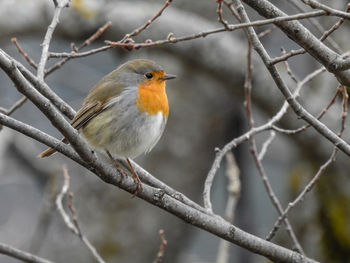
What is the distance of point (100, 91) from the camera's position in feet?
12.3

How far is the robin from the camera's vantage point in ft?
11.3

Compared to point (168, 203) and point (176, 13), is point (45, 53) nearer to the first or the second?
point (168, 203)

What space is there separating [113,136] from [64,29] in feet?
8.57

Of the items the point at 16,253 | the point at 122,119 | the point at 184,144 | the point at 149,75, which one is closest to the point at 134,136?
the point at 122,119

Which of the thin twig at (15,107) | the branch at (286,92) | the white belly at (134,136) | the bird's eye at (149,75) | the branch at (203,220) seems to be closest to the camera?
the branch at (286,92)

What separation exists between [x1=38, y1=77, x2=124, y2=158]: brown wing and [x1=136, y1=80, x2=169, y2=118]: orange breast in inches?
6.0

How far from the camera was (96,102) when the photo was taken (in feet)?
11.9

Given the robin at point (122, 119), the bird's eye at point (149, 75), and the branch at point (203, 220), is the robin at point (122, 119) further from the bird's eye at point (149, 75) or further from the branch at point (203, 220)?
the branch at point (203, 220)

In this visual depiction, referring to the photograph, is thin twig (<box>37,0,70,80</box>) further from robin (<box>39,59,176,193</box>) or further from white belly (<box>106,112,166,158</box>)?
white belly (<box>106,112,166,158</box>)

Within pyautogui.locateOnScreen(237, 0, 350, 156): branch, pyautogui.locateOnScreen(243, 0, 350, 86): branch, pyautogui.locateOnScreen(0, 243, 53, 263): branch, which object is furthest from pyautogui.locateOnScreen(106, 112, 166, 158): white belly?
pyautogui.locateOnScreen(243, 0, 350, 86): branch

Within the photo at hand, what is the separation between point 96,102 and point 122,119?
260 mm

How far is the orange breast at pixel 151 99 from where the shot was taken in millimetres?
3539

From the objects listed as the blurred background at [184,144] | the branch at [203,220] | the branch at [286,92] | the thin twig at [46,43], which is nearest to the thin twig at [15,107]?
the thin twig at [46,43]

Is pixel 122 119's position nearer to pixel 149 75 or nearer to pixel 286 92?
pixel 149 75
